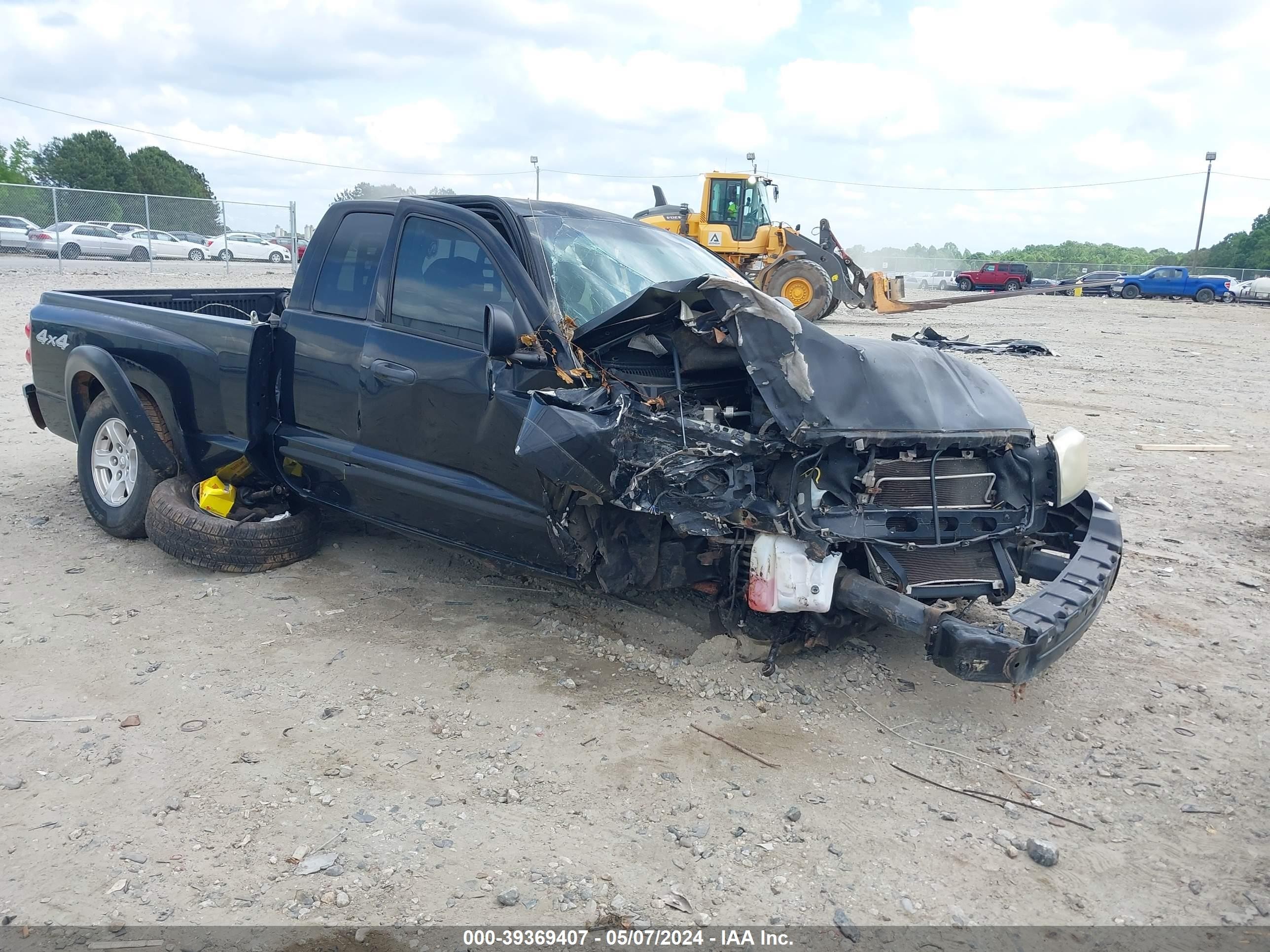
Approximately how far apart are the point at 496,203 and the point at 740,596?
219 cm

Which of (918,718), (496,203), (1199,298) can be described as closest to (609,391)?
(496,203)

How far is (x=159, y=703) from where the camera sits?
3.72 meters

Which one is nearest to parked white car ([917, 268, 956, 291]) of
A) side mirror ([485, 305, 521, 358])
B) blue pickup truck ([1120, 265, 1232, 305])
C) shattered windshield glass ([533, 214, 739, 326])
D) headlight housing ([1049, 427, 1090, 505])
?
blue pickup truck ([1120, 265, 1232, 305])

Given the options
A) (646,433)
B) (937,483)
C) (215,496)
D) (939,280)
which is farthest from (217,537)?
(939,280)

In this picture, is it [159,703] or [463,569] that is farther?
[463,569]

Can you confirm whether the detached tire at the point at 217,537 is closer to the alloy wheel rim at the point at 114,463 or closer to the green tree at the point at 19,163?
the alloy wheel rim at the point at 114,463

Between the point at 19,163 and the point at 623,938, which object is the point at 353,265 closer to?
the point at 623,938

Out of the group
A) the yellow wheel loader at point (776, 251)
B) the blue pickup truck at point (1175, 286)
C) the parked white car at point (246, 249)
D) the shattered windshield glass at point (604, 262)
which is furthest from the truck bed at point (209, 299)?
the blue pickup truck at point (1175, 286)

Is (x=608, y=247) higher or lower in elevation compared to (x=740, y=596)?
higher

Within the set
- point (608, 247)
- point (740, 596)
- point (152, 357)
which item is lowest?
point (740, 596)

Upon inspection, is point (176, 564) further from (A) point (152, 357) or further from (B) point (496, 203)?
(B) point (496, 203)

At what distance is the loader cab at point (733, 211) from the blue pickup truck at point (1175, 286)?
24.4m

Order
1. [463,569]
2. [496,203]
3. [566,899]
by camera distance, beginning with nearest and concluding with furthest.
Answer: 1. [566,899]
2. [496,203]
3. [463,569]

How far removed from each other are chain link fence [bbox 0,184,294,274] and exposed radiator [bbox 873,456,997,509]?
2020 centimetres
